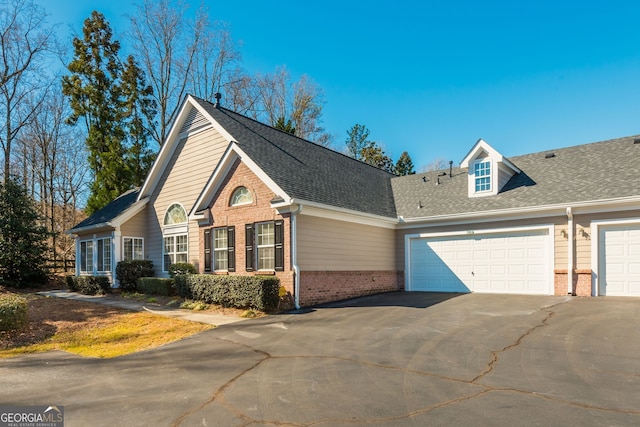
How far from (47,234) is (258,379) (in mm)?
21639

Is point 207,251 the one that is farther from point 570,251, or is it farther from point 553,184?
point 553,184

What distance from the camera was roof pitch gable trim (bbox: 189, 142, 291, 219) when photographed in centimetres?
1329

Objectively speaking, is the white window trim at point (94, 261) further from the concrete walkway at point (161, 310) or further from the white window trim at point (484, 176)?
the white window trim at point (484, 176)

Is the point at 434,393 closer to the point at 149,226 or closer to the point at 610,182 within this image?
the point at 610,182

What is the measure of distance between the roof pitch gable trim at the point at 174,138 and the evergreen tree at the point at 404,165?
27867 mm

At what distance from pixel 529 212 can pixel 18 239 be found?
81.5ft

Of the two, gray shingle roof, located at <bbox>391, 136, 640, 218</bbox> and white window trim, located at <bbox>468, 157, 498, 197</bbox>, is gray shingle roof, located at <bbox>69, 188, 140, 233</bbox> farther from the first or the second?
white window trim, located at <bbox>468, 157, 498, 197</bbox>

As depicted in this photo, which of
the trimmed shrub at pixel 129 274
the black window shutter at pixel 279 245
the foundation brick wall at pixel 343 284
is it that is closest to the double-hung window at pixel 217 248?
the black window shutter at pixel 279 245

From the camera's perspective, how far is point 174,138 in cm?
1938

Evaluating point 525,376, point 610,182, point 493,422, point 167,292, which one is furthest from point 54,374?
point 610,182

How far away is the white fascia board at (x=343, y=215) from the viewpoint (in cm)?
1316

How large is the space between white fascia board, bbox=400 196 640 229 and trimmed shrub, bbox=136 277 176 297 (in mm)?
9822

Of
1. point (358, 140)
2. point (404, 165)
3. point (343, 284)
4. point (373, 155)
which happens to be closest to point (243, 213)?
point (343, 284)

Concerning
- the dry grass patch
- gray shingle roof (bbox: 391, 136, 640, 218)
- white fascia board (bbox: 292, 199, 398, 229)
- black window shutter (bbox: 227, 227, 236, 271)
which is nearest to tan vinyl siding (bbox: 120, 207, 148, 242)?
the dry grass patch
